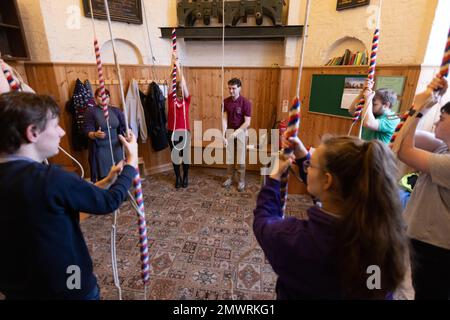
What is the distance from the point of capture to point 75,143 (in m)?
3.13

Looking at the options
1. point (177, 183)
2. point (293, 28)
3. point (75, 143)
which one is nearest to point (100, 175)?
point (75, 143)

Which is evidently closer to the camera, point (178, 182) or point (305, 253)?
point (305, 253)

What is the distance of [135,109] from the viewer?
3.44 meters

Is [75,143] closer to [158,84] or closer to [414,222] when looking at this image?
[158,84]

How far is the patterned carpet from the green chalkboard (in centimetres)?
125

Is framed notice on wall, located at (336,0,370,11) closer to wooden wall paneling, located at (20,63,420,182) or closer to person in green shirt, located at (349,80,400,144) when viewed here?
wooden wall paneling, located at (20,63,420,182)

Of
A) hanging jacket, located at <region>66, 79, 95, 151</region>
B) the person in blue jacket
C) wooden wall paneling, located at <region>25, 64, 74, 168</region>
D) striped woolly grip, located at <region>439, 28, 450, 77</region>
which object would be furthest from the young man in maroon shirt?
the person in blue jacket

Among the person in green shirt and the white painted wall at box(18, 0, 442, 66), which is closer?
the person in green shirt

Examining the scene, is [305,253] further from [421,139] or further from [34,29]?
[34,29]

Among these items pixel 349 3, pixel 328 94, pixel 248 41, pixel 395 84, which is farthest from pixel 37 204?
pixel 248 41

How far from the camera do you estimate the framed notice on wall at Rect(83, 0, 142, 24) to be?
3.03m

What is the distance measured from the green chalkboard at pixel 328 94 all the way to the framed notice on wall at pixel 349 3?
813 mm

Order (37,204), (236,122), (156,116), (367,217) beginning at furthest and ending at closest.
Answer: (156,116) < (236,122) < (37,204) < (367,217)

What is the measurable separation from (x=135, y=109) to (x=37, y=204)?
116 inches
